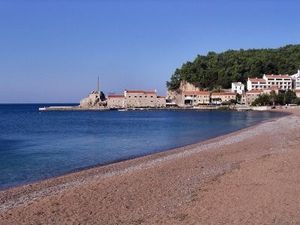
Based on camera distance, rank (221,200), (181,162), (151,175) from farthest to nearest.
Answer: (181,162) → (151,175) → (221,200)

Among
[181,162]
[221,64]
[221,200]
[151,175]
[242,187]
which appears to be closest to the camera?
[221,200]

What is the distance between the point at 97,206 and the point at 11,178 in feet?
27.9

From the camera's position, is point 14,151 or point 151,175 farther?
point 14,151

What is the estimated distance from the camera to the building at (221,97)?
156 metres

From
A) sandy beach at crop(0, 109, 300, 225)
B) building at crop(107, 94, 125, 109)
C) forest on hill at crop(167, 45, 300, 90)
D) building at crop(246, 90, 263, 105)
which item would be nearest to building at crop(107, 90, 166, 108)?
building at crop(107, 94, 125, 109)

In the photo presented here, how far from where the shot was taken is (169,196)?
1354 centimetres

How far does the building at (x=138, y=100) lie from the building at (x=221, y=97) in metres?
19.4

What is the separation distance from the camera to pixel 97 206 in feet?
41.5

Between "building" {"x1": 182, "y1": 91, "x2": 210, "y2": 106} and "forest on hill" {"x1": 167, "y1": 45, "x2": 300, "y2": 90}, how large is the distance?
9471 millimetres

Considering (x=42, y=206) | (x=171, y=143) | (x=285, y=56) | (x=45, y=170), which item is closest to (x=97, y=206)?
(x=42, y=206)

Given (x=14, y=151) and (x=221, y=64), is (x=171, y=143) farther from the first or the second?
(x=221, y=64)

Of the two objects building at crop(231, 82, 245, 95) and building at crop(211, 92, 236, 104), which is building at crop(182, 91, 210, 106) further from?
building at crop(231, 82, 245, 95)

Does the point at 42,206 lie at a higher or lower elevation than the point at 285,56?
lower

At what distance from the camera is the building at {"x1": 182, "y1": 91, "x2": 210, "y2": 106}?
530ft
